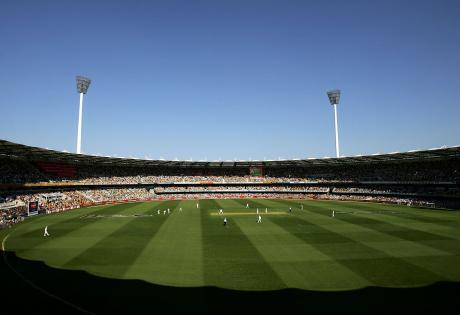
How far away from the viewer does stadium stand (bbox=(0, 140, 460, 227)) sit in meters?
53.1

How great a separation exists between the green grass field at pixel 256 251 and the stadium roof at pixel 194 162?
17.0m

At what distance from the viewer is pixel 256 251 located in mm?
22125

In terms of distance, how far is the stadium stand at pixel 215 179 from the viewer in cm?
5306

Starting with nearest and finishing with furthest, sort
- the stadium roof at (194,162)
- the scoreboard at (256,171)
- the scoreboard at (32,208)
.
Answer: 1. the scoreboard at (32,208)
2. the stadium roof at (194,162)
3. the scoreboard at (256,171)

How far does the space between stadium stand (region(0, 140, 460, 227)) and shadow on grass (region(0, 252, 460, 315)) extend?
24906 mm

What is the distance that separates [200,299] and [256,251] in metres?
8.76

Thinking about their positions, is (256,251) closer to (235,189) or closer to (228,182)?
(235,189)

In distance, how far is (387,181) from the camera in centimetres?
6694

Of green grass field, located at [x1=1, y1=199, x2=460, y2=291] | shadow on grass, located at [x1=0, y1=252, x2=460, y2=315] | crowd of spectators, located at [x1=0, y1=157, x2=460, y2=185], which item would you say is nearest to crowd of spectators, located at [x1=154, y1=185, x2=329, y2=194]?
crowd of spectators, located at [x1=0, y1=157, x2=460, y2=185]

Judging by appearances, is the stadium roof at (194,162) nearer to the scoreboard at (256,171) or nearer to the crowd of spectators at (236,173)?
the scoreboard at (256,171)

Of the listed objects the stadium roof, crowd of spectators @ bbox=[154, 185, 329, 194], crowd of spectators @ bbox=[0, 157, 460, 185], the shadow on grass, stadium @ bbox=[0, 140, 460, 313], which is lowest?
the shadow on grass

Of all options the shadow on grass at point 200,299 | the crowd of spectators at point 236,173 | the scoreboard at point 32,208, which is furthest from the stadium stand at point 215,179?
the shadow on grass at point 200,299

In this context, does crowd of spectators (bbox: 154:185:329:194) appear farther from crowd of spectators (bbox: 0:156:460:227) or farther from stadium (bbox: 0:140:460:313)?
stadium (bbox: 0:140:460:313)

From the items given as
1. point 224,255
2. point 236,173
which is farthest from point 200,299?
point 236,173
